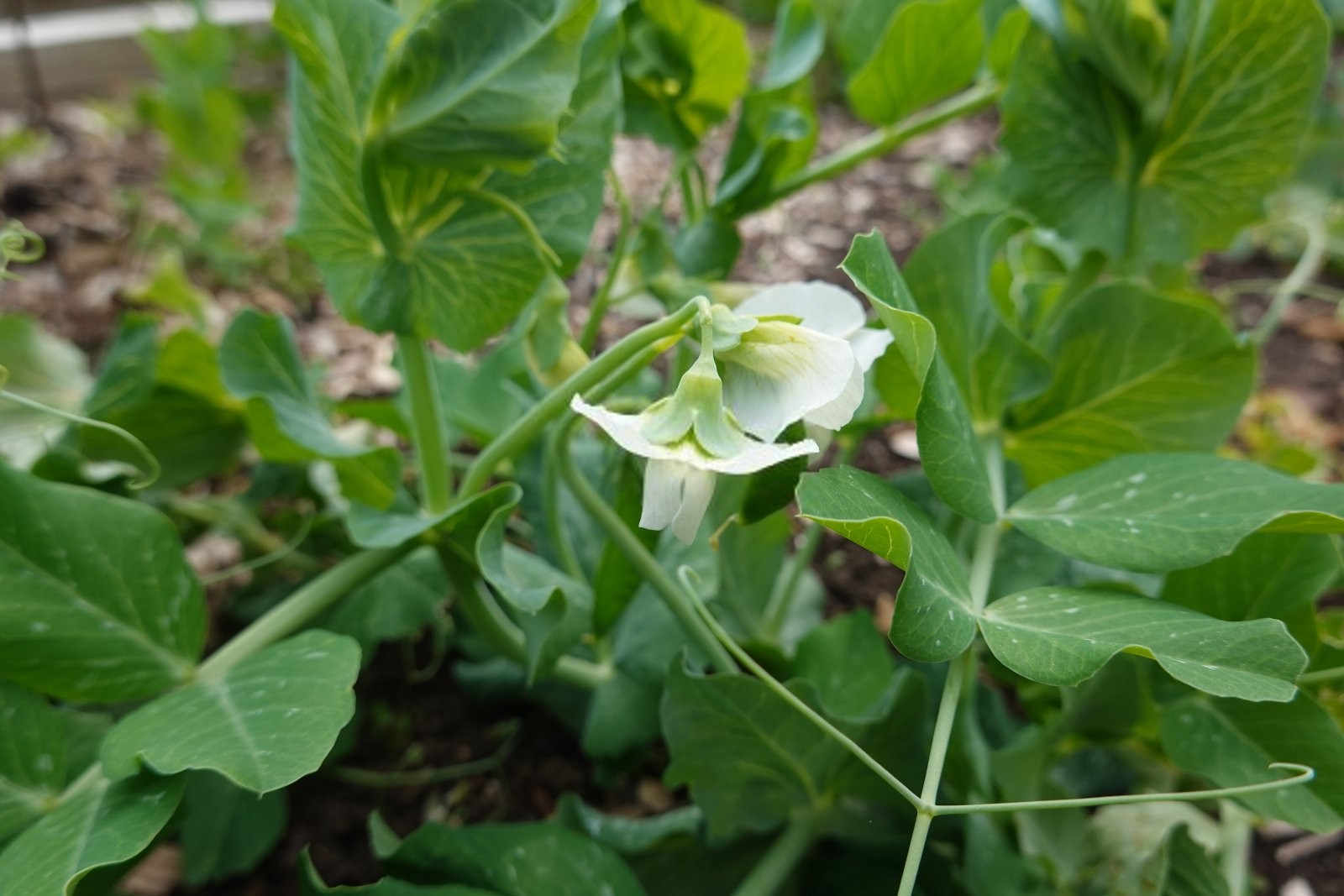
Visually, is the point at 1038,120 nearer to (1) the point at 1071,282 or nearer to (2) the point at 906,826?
(1) the point at 1071,282

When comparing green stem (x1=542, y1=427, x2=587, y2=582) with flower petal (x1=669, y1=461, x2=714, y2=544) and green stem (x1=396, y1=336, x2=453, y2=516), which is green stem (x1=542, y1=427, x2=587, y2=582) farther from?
flower petal (x1=669, y1=461, x2=714, y2=544)

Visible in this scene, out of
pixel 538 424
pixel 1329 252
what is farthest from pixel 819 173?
pixel 1329 252

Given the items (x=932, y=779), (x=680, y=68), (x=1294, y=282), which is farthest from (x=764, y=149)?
(x=1294, y=282)

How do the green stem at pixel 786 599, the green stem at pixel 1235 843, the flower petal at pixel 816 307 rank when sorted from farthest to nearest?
the green stem at pixel 786 599 → the green stem at pixel 1235 843 → the flower petal at pixel 816 307

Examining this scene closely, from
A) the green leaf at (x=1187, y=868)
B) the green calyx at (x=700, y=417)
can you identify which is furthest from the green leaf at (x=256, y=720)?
the green leaf at (x=1187, y=868)

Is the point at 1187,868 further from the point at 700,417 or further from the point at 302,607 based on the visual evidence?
the point at 302,607

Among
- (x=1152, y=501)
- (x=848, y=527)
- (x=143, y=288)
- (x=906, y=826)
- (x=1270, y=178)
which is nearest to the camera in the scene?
(x=848, y=527)

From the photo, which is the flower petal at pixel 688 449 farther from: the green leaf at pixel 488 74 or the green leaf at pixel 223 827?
the green leaf at pixel 223 827
